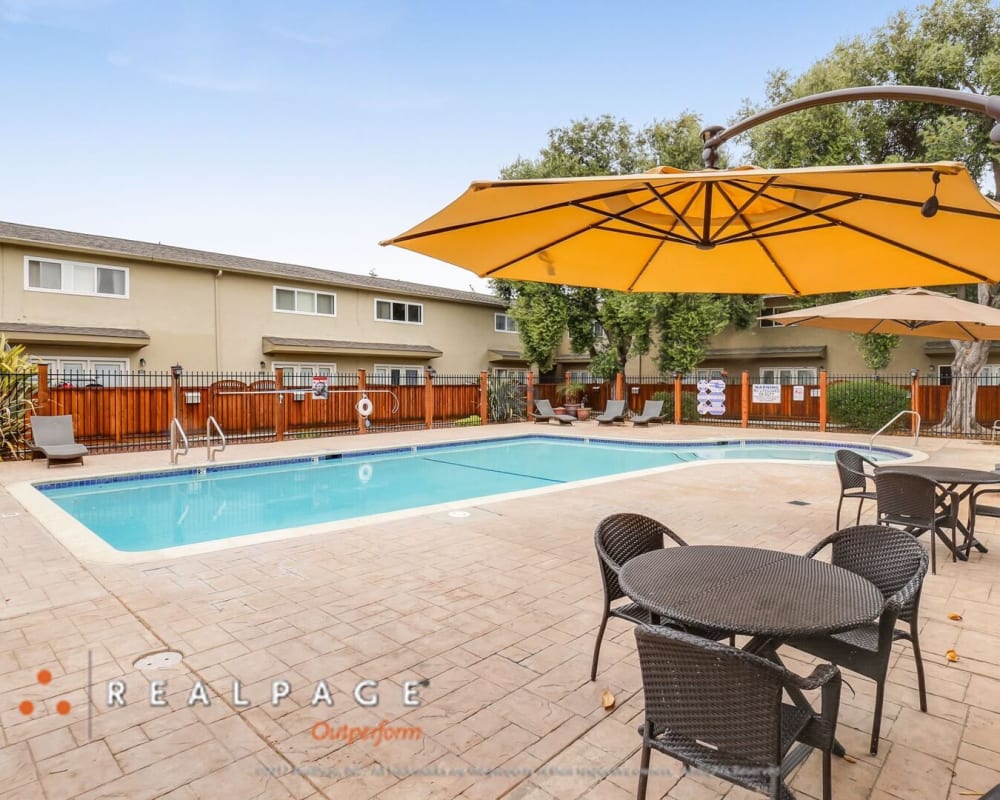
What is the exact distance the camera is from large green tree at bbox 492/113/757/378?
64.0ft

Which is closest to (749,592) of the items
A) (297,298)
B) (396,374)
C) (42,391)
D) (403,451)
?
(403,451)

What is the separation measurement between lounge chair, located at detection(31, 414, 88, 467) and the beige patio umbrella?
11379 millimetres

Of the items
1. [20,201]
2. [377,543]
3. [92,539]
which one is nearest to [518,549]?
[377,543]

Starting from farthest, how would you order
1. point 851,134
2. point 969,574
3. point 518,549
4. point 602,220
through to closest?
1. point 851,134
2. point 518,549
3. point 969,574
4. point 602,220

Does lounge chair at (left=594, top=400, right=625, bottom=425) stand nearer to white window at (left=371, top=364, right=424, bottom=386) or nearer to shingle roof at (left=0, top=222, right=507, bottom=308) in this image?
white window at (left=371, top=364, right=424, bottom=386)

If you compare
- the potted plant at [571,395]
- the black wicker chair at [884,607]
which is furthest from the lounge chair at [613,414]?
the black wicker chair at [884,607]

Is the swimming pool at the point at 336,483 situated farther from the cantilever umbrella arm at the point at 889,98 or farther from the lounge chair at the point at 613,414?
the cantilever umbrella arm at the point at 889,98

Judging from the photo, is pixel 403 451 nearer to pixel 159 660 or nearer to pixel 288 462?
pixel 288 462

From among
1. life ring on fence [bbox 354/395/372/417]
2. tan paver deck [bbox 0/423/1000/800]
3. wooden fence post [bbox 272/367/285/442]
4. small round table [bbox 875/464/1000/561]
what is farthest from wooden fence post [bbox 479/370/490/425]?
small round table [bbox 875/464/1000/561]

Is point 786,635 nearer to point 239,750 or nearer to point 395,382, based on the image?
point 239,750

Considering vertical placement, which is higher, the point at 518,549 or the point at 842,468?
the point at 842,468

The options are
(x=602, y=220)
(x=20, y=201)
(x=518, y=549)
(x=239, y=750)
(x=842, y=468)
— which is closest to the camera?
(x=239, y=750)

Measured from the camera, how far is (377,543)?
5426 millimetres

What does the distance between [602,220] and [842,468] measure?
3.72 meters
